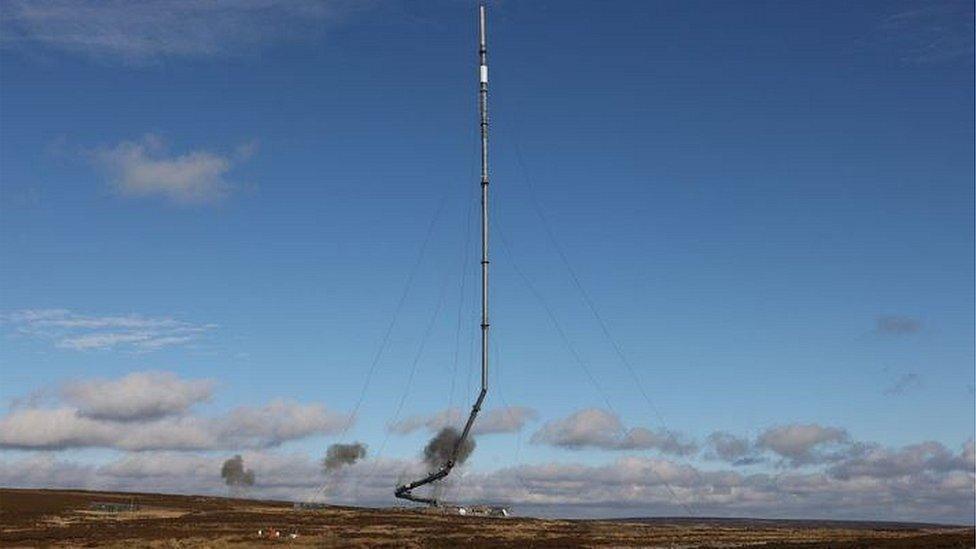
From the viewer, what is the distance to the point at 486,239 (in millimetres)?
90375

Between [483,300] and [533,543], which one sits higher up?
[483,300]

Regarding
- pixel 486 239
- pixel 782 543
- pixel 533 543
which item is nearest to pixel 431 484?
pixel 486 239

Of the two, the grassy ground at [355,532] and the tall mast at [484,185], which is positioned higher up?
the tall mast at [484,185]

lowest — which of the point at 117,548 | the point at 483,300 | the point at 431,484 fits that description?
the point at 117,548

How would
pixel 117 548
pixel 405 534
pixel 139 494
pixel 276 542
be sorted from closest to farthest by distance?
pixel 117 548
pixel 276 542
pixel 405 534
pixel 139 494

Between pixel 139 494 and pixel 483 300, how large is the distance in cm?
8966

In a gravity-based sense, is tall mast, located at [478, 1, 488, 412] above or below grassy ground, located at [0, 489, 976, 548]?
above

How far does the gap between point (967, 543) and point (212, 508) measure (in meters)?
84.7

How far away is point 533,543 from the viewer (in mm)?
68062

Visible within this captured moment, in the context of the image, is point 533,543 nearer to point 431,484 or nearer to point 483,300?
point 483,300

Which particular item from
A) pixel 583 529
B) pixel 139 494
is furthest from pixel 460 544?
pixel 139 494

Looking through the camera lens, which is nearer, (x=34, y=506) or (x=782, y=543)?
(x=782, y=543)

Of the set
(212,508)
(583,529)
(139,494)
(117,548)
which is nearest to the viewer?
(117,548)

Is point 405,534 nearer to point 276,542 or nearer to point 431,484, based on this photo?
point 276,542
